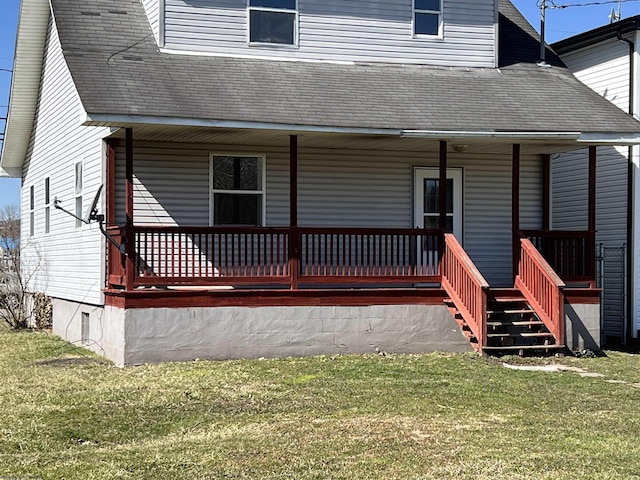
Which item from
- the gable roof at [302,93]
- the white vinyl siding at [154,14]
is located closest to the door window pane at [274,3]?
the gable roof at [302,93]

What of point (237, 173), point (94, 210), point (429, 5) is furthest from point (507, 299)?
point (94, 210)

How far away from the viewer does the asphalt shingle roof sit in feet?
48.1

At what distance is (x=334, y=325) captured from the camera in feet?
50.5

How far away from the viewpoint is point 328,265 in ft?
51.4

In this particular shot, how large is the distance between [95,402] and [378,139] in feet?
23.5

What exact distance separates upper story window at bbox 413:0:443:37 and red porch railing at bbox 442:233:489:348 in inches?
180

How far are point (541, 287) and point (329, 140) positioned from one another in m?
4.34

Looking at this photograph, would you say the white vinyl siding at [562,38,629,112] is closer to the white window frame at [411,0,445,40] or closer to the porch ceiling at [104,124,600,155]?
the porch ceiling at [104,124,600,155]

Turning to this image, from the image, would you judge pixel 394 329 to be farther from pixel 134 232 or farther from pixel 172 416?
pixel 172 416

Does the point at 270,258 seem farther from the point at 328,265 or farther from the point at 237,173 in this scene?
the point at 237,173

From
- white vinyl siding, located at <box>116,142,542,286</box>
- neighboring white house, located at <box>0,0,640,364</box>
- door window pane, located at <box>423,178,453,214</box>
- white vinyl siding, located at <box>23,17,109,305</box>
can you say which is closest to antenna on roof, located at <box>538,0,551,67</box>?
neighboring white house, located at <box>0,0,640,364</box>

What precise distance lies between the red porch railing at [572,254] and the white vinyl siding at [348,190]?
141cm

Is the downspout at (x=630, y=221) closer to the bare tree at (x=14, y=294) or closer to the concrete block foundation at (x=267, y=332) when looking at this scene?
the concrete block foundation at (x=267, y=332)

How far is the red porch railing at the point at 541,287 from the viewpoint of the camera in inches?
601
